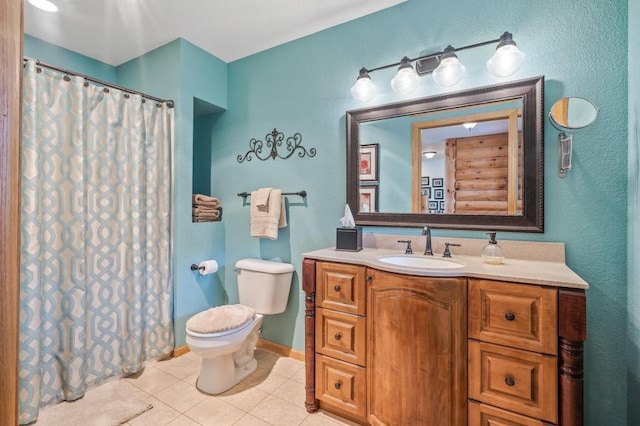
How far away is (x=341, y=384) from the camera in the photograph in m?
1.60

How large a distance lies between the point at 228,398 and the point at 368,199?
1.56 m

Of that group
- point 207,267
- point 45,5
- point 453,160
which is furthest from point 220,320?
point 45,5

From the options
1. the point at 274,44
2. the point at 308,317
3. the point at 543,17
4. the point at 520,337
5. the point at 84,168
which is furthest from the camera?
the point at 274,44

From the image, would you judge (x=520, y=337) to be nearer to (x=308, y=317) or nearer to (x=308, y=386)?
(x=308, y=317)

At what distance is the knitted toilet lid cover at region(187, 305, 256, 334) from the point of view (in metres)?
1.81

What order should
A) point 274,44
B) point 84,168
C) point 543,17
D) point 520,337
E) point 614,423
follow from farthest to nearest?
point 274,44 < point 84,168 < point 543,17 < point 614,423 < point 520,337

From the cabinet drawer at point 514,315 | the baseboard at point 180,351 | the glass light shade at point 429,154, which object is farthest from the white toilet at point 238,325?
the cabinet drawer at point 514,315

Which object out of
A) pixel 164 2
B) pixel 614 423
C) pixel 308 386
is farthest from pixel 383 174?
pixel 164 2

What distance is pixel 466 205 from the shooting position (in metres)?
1.72

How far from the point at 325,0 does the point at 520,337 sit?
216 cm

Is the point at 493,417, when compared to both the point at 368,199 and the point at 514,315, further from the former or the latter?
the point at 368,199

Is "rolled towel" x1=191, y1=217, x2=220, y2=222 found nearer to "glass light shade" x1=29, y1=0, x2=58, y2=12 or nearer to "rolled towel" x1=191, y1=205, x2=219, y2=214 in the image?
"rolled towel" x1=191, y1=205, x2=219, y2=214

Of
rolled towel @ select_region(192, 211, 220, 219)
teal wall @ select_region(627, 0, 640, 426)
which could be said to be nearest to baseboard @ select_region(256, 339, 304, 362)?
rolled towel @ select_region(192, 211, 220, 219)

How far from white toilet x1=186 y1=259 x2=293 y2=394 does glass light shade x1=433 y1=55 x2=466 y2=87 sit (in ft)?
5.32
